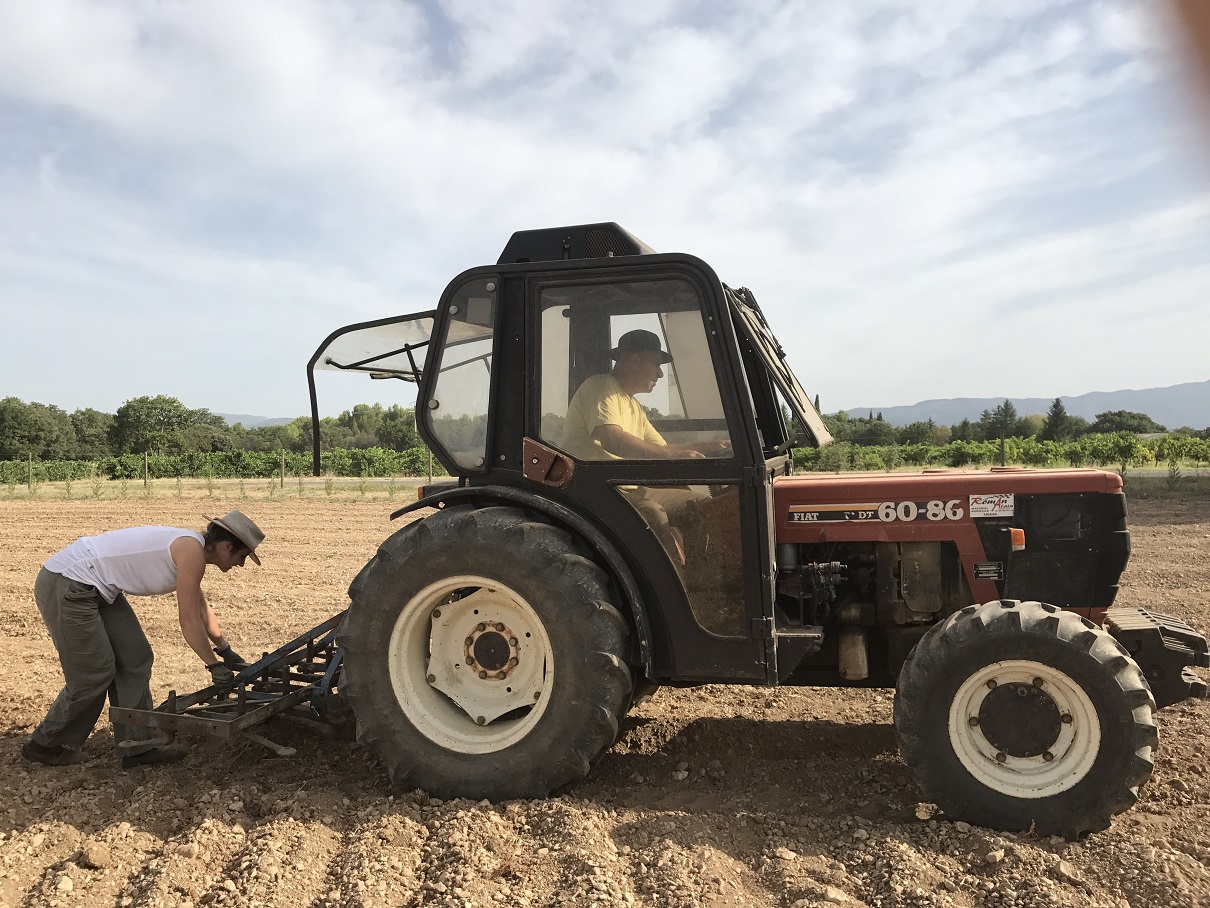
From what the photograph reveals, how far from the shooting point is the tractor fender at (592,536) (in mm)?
3615

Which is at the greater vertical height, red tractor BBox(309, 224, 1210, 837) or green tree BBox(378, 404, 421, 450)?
green tree BBox(378, 404, 421, 450)

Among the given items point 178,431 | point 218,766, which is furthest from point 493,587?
point 178,431

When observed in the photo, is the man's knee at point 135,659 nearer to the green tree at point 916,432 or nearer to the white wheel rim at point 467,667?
the white wheel rim at point 467,667

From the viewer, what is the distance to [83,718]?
14.1ft

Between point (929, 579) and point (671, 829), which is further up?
point (929, 579)

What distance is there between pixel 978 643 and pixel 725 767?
1440 millimetres

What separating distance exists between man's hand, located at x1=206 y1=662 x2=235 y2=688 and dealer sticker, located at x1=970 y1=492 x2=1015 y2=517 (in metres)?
3.67

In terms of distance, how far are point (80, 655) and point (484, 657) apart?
2103mm

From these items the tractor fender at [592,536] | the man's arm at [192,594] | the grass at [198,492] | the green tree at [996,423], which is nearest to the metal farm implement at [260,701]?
the man's arm at [192,594]

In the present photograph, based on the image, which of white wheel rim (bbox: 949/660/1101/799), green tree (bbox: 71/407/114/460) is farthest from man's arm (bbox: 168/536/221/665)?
green tree (bbox: 71/407/114/460)

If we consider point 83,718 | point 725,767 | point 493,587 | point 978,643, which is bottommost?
point 725,767

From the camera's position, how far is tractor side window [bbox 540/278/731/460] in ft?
12.1

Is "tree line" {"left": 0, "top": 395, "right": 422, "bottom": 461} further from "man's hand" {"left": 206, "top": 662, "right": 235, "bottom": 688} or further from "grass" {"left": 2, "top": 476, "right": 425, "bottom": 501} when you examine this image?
"man's hand" {"left": 206, "top": 662, "right": 235, "bottom": 688}

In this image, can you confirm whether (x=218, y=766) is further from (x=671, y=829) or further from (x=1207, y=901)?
(x=1207, y=901)
